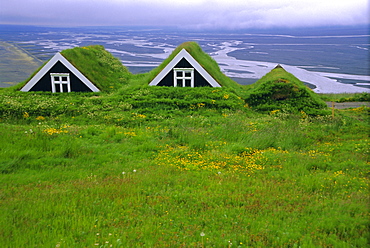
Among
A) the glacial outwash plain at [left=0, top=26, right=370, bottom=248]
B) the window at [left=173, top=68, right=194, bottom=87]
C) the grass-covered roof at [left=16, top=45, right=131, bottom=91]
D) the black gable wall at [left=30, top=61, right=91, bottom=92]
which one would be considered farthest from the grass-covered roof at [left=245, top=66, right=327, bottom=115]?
the black gable wall at [left=30, top=61, right=91, bottom=92]

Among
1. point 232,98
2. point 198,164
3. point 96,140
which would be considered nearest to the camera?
point 198,164

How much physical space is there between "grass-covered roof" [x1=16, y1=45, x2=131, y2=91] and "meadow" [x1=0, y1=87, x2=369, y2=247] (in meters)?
5.32

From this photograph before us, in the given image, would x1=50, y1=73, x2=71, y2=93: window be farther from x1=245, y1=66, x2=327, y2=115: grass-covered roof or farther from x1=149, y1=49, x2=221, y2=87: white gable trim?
x1=245, y1=66, x2=327, y2=115: grass-covered roof

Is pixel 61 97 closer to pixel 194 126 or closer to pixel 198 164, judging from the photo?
pixel 194 126

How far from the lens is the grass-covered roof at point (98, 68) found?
23256 millimetres

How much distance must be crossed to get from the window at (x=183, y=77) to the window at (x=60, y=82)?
25.4ft

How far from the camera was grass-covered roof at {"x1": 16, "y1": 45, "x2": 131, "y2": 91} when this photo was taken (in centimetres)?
2326

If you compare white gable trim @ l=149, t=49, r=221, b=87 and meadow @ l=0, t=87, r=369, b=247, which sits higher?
white gable trim @ l=149, t=49, r=221, b=87

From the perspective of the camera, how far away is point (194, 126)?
16766mm

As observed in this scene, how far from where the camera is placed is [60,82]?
22.5m

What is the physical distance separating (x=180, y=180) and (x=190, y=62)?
14.4 m

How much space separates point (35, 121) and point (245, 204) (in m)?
14.1

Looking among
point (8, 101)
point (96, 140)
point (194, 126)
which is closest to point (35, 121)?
point (8, 101)

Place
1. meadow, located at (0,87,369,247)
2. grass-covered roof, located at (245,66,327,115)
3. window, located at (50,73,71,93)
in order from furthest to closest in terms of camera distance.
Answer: window, located at (50,73,71,93) < grass-covered roof, located at (245,66,327,115) < meadow, located at (0,87,369,247)
